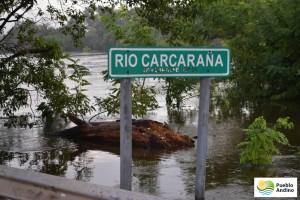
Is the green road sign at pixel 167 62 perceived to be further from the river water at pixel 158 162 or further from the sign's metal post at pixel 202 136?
the river water at pixel 158 162

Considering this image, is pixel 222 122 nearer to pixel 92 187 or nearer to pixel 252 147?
pixel 252 147

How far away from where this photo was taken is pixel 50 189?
132 inches

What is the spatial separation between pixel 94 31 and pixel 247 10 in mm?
79170

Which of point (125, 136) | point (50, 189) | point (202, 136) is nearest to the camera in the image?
point (50, 189)

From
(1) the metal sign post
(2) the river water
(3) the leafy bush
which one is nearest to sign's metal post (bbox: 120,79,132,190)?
(1) the metal sign post

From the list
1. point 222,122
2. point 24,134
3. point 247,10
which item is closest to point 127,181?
point 24,134

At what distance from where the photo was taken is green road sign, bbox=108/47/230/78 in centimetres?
406

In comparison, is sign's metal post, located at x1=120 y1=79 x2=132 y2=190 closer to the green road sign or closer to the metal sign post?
the metal sign post

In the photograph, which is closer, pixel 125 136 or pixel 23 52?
pixel 125 136

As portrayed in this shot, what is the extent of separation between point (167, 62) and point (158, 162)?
5.02 meters

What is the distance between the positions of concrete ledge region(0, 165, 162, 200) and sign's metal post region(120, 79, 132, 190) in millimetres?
830

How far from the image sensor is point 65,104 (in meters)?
12.1

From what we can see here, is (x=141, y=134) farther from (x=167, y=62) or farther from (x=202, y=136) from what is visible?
(x=167, y=62)

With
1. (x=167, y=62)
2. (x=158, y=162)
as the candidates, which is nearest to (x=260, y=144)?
A: (x=158, y=162)
